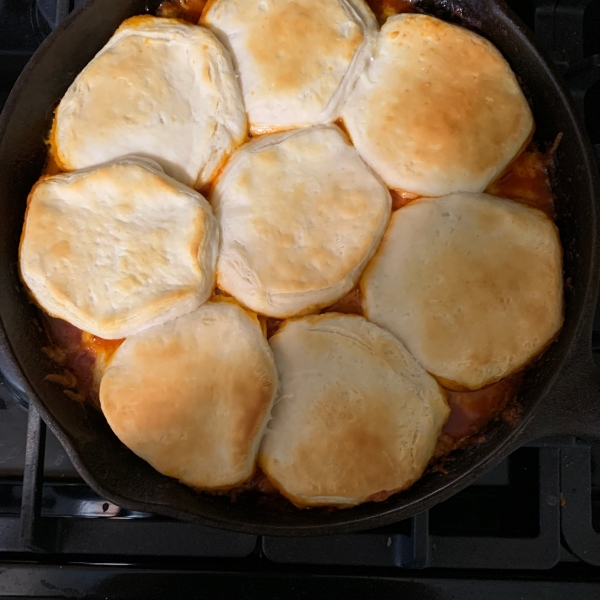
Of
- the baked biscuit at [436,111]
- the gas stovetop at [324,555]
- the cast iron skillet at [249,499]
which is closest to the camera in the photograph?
the cast iron skillet at [249,499]

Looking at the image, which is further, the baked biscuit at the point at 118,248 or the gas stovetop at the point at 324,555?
the gas stovetop at the point at 324,555

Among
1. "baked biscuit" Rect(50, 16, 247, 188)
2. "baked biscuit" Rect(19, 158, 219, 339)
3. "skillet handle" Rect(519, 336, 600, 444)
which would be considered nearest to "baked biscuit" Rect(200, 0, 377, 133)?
"baked biscuit" Rect(50, 16, 247, 188)

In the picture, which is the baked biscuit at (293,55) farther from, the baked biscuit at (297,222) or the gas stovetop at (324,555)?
the gas stovetop at (324,555)

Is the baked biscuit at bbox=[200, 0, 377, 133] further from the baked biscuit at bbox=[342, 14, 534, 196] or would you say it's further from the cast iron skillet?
the cast iron skillet

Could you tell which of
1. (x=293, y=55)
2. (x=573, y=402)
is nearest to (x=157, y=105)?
(x=293, y=55)

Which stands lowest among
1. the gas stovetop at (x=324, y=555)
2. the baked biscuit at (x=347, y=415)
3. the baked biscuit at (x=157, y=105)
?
the gas stovetop at (x=324, y=555)

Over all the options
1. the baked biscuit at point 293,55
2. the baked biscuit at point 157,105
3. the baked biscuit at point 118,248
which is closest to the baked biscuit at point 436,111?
the baked biscuit at point 293,55

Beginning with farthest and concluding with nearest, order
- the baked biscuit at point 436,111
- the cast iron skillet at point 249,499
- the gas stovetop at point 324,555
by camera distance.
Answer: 1. the gas stovetop at point 324,555
2. the baked biscuit at point 436,111
3. the cast iron skillet at point 249,499

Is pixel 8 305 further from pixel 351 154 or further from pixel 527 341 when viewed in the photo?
pixel 527 341
